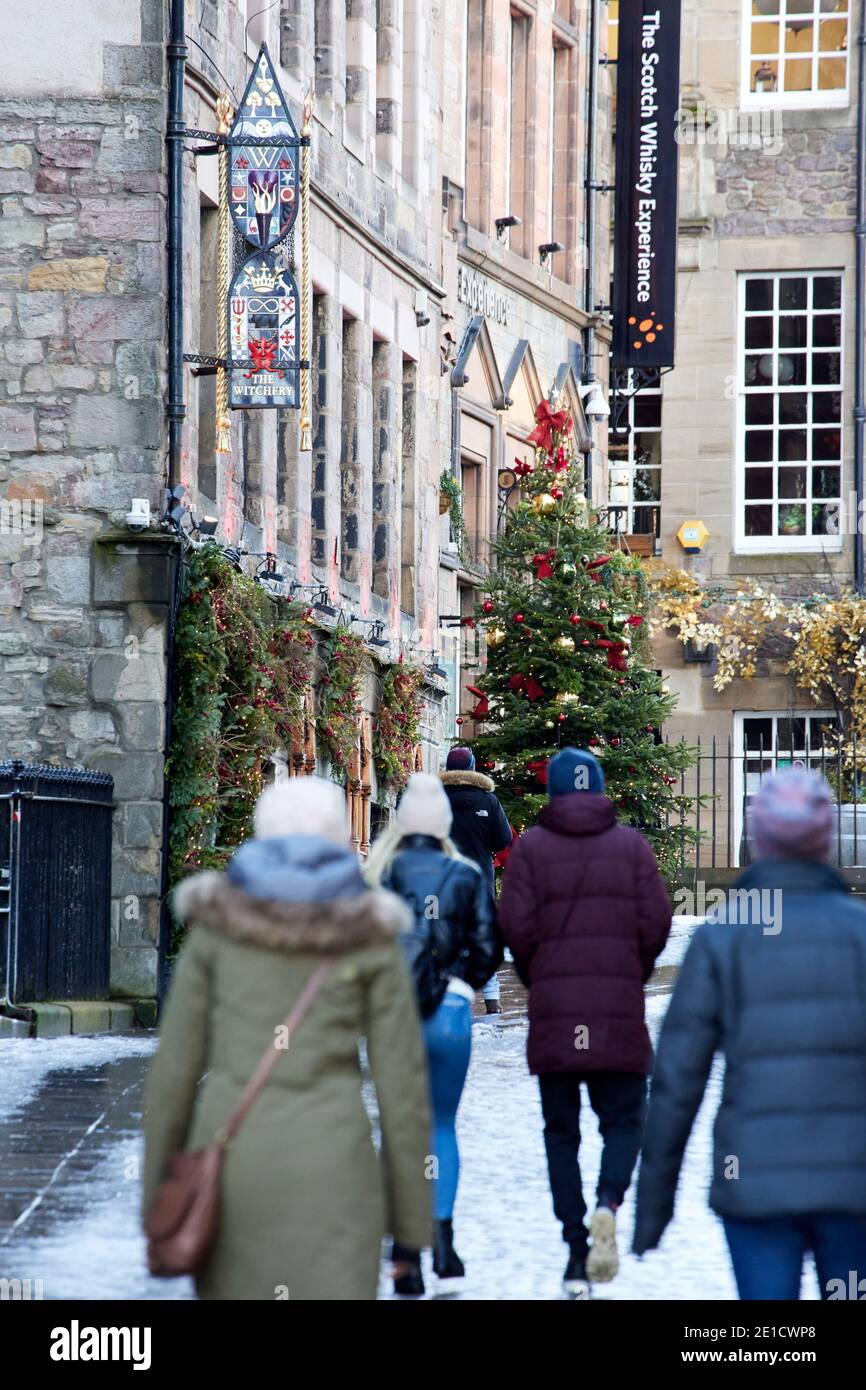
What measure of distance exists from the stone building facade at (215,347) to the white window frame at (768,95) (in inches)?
185

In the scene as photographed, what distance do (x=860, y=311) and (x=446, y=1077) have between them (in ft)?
93.3

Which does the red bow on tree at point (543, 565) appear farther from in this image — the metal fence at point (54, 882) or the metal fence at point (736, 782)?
the metal fence at point (736, 782)

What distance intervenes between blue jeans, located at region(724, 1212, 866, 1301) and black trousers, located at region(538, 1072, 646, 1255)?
2.74m

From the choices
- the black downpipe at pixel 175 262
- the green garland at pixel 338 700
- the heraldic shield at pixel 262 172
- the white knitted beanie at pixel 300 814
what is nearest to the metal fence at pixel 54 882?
the black downpipe at pixel 175 262

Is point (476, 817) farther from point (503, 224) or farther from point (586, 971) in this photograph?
point (503, 224)

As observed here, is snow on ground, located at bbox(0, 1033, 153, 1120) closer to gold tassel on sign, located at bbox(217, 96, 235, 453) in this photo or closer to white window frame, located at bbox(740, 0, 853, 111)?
gold tassel on sign, located at bbox(217, 96, 235, 453)

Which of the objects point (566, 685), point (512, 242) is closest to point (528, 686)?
point (566, 685)

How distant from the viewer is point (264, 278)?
695 inches

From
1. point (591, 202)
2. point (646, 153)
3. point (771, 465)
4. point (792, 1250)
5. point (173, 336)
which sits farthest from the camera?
point (771, 465)

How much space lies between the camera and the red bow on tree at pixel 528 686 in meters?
23.4

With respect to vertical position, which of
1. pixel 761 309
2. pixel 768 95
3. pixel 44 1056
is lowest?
pixel 44 1056
